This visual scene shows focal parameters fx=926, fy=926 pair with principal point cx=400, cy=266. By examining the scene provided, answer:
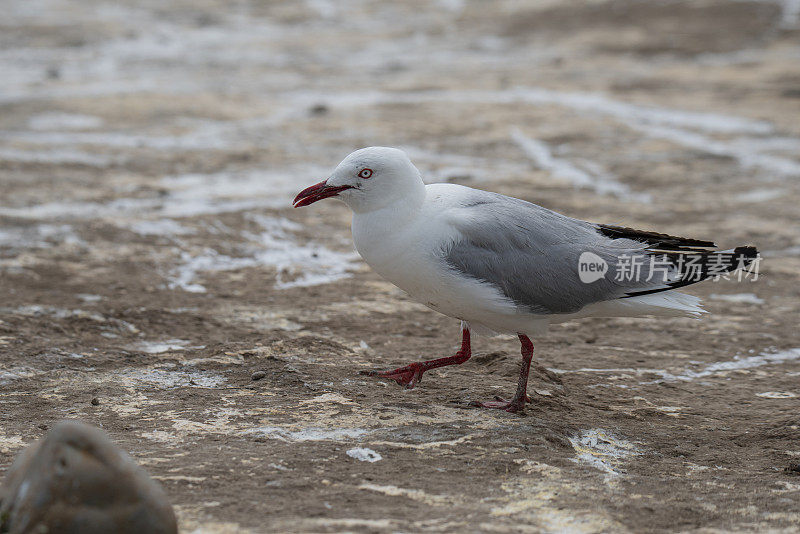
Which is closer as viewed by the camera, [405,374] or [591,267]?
[591,267]

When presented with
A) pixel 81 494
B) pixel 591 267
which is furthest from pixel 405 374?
pixel 81 494

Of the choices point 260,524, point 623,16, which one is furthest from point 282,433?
point 623,16

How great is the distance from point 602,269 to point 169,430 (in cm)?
219

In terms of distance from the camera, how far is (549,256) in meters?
4.53

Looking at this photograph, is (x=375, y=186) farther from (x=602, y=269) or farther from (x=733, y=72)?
(x=733, y=72)

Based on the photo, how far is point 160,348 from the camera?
207 inches

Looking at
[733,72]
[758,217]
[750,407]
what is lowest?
[750,407]

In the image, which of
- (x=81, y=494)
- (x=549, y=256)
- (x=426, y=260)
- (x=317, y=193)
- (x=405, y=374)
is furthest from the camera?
(x=405, y=374)

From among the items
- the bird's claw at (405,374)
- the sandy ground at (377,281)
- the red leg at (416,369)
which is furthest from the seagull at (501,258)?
the sandy ground at (377,281)

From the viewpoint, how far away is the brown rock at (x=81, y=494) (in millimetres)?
2904

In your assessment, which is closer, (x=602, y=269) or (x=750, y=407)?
(x=602, y=269)

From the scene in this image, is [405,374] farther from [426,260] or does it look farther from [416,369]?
[426,260]

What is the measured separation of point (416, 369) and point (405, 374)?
0.21 feet

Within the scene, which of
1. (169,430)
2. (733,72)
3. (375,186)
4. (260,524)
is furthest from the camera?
(733,72)
